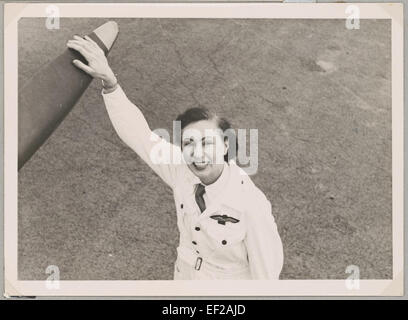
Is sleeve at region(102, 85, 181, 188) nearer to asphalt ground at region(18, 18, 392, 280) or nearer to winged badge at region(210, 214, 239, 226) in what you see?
asphalt ground at region(18, 18, 392, 280)

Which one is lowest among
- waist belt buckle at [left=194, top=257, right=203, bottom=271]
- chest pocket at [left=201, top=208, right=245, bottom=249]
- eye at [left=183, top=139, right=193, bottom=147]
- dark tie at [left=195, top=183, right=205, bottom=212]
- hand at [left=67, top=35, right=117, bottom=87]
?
waist belt buckle at [left=194, top=257, right=203, bottom=271]

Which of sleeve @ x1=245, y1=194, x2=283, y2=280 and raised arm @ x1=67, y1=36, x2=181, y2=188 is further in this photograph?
raised arm @ x1=67, y1=36, x2=181, y2=188

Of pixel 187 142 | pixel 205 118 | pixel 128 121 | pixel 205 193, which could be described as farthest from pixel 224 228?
pixel 128 121

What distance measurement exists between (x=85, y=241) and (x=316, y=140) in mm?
1319

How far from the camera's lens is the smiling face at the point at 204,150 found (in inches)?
89.9

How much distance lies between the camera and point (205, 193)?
2.29 meters

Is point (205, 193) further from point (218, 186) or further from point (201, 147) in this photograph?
point (201, 147)

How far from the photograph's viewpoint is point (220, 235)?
2250mm

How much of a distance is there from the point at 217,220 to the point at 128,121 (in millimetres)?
691

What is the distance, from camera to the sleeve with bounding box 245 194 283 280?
2.24 meters

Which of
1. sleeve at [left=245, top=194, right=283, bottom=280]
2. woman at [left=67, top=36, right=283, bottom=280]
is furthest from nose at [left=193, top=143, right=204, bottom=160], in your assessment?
sleeve at [left=245, top=194, right=283, bottom=280]

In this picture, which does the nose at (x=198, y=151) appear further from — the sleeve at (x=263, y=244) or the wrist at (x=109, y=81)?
the wrist at (x=109, y=81)

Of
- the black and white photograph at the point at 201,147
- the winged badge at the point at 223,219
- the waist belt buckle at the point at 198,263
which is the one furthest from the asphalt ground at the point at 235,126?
the winged badge at the point at 223,219

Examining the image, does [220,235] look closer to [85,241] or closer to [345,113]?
[85,241]
